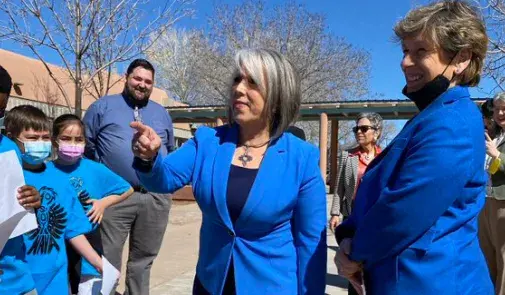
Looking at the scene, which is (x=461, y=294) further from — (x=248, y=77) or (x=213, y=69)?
(x=213, y=69)

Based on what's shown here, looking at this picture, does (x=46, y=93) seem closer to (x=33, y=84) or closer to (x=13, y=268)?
(x=33, y=84)

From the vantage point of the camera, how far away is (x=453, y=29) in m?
1.72

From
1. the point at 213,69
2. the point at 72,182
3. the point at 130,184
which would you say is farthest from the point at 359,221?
the point at 213,69

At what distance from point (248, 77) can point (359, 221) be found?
83cm

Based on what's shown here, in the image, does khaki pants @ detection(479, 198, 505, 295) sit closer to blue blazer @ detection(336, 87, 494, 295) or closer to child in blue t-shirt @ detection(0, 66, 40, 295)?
blue blazer @ detection(336, 87, 494, 295)

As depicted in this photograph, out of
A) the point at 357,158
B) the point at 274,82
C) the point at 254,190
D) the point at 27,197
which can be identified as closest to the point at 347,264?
the point at 254,190

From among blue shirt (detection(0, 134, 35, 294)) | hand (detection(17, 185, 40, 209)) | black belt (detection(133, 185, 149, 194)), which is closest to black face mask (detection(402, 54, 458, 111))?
hand (detection(17, 185, 40, 209))

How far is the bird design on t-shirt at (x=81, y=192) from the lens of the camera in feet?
11.1

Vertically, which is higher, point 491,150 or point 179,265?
point 491,150

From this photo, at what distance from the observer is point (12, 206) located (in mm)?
2312

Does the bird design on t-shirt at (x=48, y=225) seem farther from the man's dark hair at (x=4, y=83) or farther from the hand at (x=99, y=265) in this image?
the man's dark hair at (x=4, y=83)

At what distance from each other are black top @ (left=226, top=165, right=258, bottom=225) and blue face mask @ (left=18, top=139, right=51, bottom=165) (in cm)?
129

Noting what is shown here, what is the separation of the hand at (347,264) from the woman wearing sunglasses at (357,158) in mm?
3078

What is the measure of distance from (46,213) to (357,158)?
314cm
